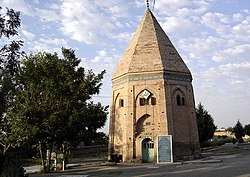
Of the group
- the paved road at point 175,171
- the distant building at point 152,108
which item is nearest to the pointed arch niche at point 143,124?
the distant building at point 152,108

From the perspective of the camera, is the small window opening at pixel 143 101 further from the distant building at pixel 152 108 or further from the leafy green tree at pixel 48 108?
the leafy green tree at pixel 48 108

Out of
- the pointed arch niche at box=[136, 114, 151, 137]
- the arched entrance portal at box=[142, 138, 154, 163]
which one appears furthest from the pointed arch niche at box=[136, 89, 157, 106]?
the arched entrance portal at box=[142, 138, 154, 163]

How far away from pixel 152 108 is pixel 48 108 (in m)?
9.81

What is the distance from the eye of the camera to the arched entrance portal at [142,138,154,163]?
27078mm

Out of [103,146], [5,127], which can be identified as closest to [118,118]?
[5,127]

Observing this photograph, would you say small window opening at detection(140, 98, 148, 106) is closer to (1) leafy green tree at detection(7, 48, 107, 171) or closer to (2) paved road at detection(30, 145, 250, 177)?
(1) leafy green tree at detection(7, 48, 107, 171)

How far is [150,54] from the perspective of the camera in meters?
29.5

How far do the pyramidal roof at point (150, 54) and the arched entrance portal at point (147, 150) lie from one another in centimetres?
647

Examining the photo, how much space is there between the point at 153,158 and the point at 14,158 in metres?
Result: 15.9

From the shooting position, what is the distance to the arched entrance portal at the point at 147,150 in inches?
1066

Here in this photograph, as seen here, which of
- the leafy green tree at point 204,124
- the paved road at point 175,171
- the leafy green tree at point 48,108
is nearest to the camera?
the paved road at point 175,171

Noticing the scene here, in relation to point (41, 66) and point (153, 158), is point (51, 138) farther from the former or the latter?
point (153, 158)

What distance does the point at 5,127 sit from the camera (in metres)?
23.4

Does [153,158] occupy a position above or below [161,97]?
below
